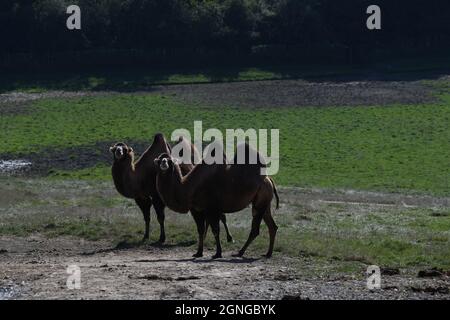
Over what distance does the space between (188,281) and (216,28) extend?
61.6 metres

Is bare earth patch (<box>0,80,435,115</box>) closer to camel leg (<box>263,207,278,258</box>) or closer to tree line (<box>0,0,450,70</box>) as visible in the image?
tree line (<box>0,0,450,70</box>)

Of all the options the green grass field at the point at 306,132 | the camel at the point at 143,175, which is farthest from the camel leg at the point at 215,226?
the green grass field at the point at 306,132

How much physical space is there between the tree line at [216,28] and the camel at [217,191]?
5482 cm

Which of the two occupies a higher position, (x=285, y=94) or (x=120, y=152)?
(x=120, y=152)

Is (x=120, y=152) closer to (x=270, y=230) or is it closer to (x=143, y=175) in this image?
(x=143, y=175)

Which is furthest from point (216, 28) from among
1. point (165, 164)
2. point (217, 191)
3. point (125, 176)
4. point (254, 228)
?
point (217, 191)

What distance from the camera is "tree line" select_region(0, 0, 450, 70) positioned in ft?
245

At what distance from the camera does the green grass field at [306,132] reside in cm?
4431

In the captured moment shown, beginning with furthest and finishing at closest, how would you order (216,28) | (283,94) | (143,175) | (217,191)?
(216,28), (283,94), (143,175), (217,191)

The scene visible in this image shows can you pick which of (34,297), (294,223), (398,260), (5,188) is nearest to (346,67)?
(5,188)

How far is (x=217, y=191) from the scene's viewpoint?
2073 centimetres

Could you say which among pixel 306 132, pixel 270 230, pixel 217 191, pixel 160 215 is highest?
pixel 217 191

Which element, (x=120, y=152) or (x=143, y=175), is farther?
(x=120, y=152)

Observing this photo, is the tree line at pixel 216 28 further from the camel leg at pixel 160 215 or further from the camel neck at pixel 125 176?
the camel leg at pixel 160 215
